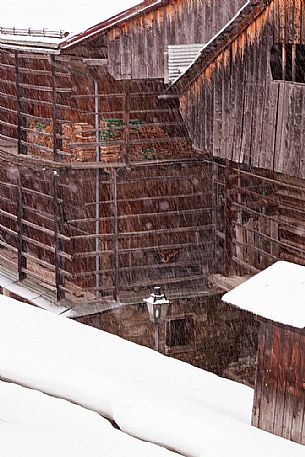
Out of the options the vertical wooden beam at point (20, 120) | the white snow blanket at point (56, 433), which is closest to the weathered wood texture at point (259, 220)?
the vertical wooden beam at point (20, 120)

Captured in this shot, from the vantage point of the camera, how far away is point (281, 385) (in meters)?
5.94

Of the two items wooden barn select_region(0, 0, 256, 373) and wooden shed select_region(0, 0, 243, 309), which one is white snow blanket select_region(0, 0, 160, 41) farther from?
wooden shed select_region(0, 0, 243, 309)

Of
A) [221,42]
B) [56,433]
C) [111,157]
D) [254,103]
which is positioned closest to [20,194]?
[111,157]

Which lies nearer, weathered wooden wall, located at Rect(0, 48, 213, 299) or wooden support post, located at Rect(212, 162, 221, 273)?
weathered wooden wall, located at Rect(0, 48, 213, 299)

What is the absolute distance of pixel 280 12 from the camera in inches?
463

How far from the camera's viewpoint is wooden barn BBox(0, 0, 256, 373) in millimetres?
15047

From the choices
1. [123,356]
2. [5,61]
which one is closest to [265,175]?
[5,61]

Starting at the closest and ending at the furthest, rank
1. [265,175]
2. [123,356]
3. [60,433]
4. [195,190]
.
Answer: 1. [60,433]
2. [123,356]
3. [265,175]
4. [195,190]

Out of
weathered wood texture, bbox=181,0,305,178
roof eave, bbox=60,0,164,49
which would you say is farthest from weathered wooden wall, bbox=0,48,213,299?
weathered wood texture, bbox=181,0,305,178

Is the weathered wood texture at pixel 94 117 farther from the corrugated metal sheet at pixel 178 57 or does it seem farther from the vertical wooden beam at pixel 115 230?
the corrugated metal sheet at pixel 178 57

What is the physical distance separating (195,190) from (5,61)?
462cm

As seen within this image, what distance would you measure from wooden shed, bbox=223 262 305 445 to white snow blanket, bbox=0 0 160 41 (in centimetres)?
967

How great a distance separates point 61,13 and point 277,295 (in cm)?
1223

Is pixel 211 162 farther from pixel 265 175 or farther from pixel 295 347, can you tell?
pixel 295 347
